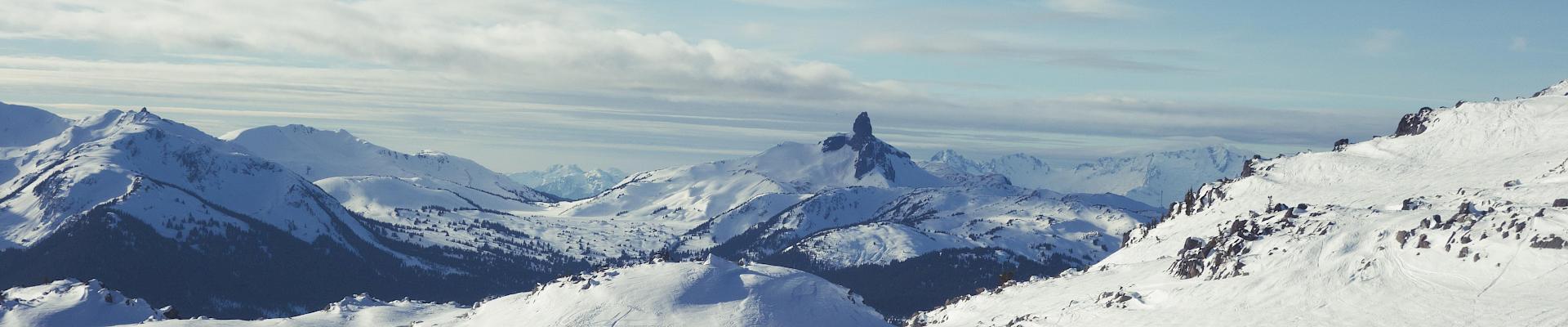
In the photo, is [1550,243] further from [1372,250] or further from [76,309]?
[76,309]

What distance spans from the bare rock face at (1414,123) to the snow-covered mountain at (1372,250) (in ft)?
7.89

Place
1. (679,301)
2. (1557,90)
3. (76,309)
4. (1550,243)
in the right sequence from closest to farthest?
(1550,243), (679,301), (1557,90), (76,309)

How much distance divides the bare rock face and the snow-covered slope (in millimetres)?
188330

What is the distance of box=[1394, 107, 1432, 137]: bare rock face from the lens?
146 meters

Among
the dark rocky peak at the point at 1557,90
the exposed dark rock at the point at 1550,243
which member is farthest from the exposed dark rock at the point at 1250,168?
the exposed dark rock at the point at 1550,243

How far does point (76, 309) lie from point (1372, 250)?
625 ft

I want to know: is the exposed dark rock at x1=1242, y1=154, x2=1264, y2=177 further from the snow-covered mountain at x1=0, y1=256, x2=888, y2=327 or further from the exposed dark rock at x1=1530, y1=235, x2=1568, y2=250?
the exposed dark rock at x1=1530, y1=235, x2=1568, y2=250

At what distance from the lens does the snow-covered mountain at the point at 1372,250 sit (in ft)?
240

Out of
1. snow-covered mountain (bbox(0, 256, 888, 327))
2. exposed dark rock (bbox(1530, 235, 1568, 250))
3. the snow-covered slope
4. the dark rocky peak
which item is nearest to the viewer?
exposed dark rock (bbox(1530, 235, 1568, 250))

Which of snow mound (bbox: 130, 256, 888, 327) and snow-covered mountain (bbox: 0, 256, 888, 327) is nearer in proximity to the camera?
snow mound (bbox: 130, 256, 888, 327)

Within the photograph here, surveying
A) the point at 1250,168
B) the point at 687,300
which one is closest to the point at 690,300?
the point at 687,300

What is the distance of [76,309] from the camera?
615ft

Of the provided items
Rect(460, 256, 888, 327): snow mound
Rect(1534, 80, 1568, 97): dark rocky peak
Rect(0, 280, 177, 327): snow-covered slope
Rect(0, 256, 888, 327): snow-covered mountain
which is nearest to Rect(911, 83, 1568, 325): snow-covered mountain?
Rect(1534, 80, 1568, 97): dark rocky peak

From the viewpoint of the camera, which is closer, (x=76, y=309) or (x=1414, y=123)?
(x=1414, y=123)
